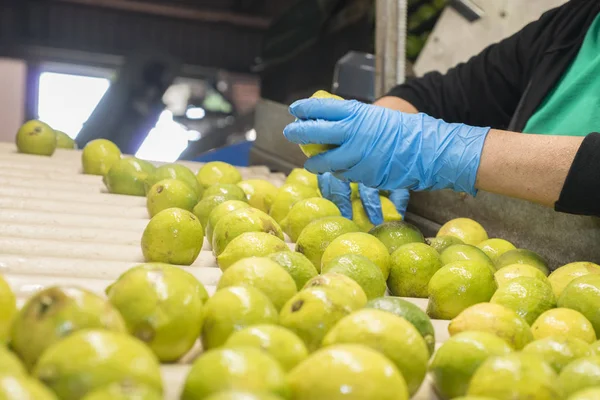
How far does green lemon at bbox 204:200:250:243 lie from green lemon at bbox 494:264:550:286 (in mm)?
816

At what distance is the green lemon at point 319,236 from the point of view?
1941 mm

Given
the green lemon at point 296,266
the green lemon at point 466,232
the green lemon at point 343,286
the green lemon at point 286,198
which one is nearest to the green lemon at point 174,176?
the green lemon at point 286,198

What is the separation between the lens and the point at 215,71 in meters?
9.17

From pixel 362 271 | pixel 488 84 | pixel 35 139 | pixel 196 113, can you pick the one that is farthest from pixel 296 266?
pixel 196 113

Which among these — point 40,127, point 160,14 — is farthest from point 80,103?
point 40,127

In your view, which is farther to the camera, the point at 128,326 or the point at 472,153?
the point at 472,153

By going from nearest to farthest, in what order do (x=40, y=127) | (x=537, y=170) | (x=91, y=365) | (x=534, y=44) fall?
(x=91, y=365)
(x=537, y=170)
(x=534, y=44)
(x=40, y=127)

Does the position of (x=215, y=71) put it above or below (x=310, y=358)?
below

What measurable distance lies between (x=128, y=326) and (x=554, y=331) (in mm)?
884

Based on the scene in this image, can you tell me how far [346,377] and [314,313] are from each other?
0.95 ft

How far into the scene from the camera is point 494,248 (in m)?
2.11

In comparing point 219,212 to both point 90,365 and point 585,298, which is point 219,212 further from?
point 90,365

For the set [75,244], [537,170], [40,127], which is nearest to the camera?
[75,244]

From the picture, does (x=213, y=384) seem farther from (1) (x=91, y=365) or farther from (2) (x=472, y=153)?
(2) (x=472, y=153)
